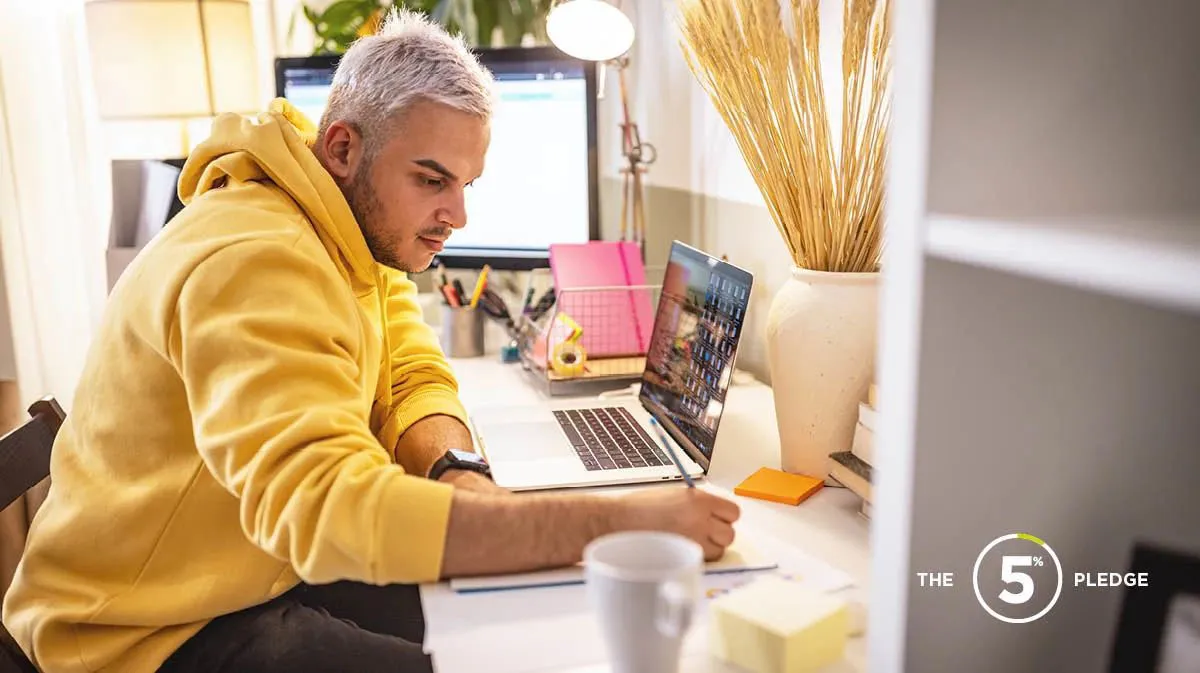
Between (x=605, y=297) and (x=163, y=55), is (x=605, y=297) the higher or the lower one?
the lower one

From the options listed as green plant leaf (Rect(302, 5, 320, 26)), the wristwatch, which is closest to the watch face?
the wristwatch

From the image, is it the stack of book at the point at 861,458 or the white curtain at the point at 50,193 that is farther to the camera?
the white curtain at the point at 50,193

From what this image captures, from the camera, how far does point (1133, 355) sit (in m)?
0.59

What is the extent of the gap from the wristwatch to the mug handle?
1.73 ft

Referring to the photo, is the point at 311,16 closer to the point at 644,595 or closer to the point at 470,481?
the point at 470,481

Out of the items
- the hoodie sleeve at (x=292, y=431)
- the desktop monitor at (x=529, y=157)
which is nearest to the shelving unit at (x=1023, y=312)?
the hoodie sleeve at (x=292, y=431)

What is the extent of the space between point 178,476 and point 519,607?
421mm

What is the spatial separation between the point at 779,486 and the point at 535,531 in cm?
40

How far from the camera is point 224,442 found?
2.68 feet

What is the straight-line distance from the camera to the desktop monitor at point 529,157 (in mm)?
1918

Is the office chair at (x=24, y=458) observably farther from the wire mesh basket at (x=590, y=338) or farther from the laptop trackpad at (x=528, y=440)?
the wire mesh basket at (x=590, y=338)

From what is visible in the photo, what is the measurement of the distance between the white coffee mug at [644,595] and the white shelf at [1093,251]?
267mm

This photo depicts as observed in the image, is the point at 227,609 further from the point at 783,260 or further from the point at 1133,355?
the point at 783,260

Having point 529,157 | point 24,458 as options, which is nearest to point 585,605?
point 24,458
